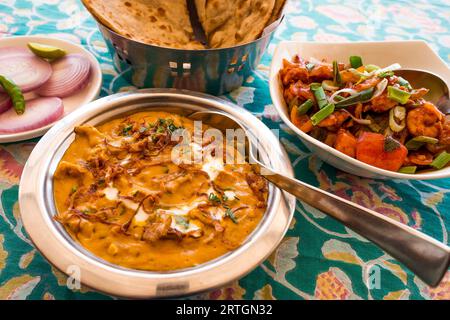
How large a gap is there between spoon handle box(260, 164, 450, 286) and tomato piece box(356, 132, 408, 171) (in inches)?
15.7

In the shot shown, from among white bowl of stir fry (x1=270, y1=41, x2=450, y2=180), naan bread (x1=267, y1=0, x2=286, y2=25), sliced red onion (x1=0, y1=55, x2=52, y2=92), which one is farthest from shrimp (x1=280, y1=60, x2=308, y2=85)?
sliced red onion (x1=0, y1=55, x2=52, y2=92)

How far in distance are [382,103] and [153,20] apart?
1.33 metres

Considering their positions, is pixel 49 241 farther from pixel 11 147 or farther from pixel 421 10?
pixel 421 10

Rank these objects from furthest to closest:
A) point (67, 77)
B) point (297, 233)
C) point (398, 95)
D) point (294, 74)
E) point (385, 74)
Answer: point (67, 77), point (294, 74), point (385, 74), point (398, 95), point (297, 233)

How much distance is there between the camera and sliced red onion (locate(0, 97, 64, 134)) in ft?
5.63

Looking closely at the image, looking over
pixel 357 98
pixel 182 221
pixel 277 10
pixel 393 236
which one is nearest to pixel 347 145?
pixel 357 98

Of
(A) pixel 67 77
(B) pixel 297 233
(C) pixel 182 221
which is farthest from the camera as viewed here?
(A) pixel 67 77

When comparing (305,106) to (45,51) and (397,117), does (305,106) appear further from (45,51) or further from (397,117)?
(45,51)

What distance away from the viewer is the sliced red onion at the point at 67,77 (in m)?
1.95

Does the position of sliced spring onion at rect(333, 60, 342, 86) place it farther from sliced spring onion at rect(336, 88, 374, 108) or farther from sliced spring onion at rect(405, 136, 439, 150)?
sliced spring onion at rect(405, 136, 439, 150)

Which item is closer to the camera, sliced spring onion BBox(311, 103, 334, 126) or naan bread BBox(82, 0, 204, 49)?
sliced spring onion BBox(311, 103, 334, 126)

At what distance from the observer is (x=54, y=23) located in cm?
256

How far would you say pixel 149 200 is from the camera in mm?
1367

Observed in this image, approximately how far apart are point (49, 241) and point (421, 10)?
11.5 feet
